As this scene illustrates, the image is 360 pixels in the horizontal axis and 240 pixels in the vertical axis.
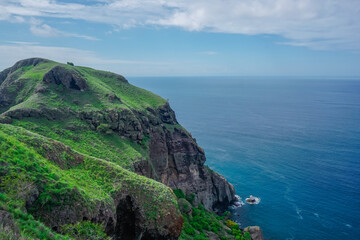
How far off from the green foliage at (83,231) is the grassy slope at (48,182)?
253 centimetres

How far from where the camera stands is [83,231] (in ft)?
81.6

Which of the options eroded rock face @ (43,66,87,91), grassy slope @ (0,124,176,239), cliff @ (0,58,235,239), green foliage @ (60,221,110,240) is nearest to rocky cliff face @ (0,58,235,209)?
eroded rock face @ (43,66,87,91)

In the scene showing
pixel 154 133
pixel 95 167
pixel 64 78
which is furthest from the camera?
pixel 154 133

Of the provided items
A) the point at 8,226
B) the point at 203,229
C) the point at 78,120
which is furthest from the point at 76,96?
the point at 8,226

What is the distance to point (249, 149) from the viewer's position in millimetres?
127688

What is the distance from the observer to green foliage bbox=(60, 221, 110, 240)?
79.0ft

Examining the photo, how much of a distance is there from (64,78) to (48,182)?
50.7 meters

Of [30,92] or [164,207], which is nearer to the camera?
[164,207]

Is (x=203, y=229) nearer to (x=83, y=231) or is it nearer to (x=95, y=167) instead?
(x=95, y=167)

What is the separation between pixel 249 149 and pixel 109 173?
10087 centimetres

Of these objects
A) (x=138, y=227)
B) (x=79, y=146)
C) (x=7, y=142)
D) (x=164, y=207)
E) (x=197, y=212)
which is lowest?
(x=197, y=212)

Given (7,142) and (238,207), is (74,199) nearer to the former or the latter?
(7,142)

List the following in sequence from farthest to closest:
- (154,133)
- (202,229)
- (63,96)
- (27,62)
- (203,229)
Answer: (27,62), (154,133), (63,96), (203,229), (202,229)

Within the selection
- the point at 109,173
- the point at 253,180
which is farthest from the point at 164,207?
the point at 253,180
